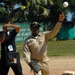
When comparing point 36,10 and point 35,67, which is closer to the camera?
point 35,67

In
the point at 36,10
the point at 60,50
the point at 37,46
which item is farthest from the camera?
the point at 36,10

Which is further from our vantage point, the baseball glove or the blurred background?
the blurred background

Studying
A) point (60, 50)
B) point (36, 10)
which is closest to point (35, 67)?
point (60, 50)

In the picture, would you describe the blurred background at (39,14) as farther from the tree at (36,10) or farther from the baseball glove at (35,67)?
the baseball glove at (35,67)

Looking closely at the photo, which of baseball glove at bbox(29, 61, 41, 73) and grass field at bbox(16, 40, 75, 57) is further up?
baseball glove at bbox(29, 61, 41, 73)

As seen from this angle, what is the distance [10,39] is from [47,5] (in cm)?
3232

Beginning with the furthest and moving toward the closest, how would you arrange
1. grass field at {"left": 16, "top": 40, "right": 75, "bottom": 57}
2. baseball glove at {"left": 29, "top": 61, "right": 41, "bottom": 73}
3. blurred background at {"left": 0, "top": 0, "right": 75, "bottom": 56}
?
1. blurred background at {"left": 0, "top": 0, "right": 75, "bottom": 56}
2. grass field at {"left": 16, "top": 40, "right": 75, "bottom": 57}
3. baseball glove at {"left": 29, "top": 61, "right": 41, "bottom": 73}

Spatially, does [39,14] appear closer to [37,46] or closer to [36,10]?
[36,10]

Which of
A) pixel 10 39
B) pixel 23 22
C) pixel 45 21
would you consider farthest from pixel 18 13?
pixel 10 39

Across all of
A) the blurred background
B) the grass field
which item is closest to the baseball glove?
the grass field

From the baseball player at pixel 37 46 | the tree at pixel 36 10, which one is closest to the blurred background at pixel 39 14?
the tree at pixel 36 10

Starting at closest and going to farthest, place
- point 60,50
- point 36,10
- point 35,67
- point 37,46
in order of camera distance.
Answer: point 35,67 < point 37,46 < point 60,50 < point 36,10

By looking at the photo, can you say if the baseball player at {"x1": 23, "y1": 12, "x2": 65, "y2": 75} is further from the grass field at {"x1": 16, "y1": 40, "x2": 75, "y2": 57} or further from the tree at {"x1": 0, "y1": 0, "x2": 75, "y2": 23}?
the tree at {"x1": 0, "y1": 0, "x2": 75, "y2": 23}

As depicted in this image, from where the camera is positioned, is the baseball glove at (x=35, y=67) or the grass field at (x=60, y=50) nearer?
the baseball glove at (x=35, y=67)
